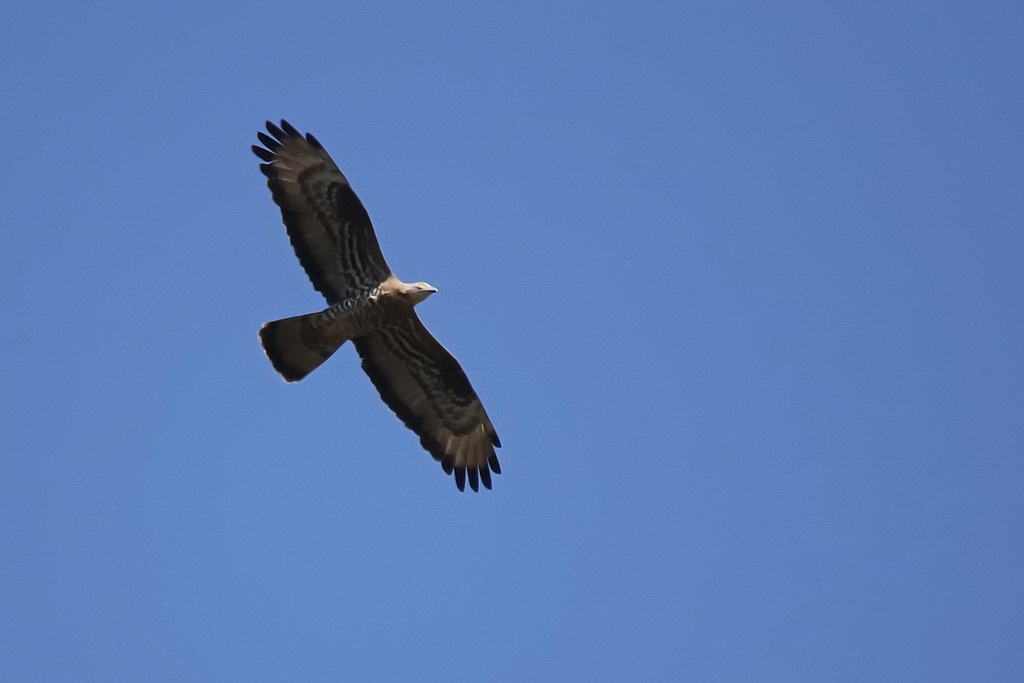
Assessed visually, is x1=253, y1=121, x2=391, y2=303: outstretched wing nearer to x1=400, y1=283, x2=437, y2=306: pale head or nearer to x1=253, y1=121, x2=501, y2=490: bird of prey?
x1=253, y1=121, x2=501, y2=490: bird of prey

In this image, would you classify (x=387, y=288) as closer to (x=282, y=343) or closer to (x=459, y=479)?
(x=282, y=343)

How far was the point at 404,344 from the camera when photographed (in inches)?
602

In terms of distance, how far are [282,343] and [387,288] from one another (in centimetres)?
125

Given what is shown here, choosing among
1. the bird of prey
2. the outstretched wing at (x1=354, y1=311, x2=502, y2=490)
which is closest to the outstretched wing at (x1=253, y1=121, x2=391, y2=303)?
the bird of prey

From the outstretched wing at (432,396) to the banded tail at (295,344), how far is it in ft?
2.11

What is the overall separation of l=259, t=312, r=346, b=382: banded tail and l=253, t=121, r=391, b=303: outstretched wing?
0.39 metres

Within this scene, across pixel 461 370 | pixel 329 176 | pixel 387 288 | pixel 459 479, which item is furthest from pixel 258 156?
pixel 459 479

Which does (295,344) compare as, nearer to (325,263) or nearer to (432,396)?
(325,263)

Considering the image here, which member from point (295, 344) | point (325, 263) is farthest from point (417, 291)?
point (295, 344)

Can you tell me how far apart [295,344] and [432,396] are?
170 centimetres

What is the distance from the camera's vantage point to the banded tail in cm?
1474

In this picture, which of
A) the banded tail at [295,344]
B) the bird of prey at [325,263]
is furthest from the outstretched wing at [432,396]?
the banded tail at [295,344]

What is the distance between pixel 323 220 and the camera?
1478 cm

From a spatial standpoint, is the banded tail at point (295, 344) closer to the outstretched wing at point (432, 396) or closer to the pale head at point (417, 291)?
the outstretched wing at point (432, 396)
